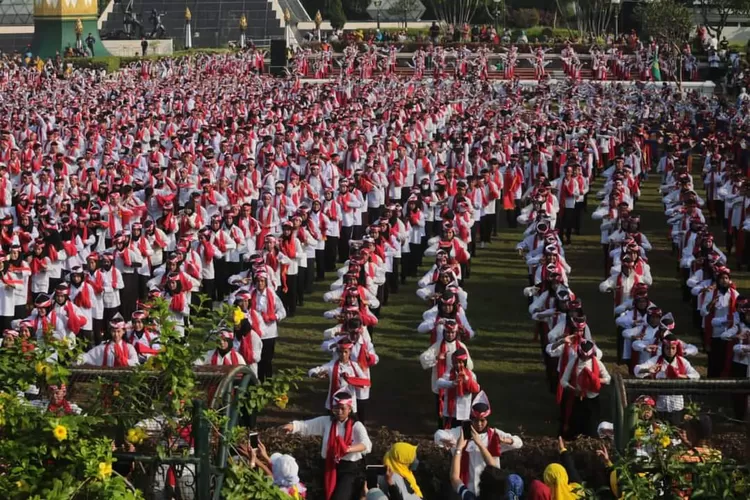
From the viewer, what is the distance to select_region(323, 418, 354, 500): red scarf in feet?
33.3

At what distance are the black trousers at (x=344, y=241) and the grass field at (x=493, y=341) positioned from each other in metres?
0.65

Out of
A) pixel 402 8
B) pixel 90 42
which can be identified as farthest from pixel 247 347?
pixel 402 8

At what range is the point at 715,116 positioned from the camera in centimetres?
3297

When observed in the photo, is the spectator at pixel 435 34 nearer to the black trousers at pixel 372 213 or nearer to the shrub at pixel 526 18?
the shrub at pixel 526 18

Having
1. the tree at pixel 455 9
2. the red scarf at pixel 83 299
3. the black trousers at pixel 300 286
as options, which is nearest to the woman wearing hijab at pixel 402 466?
the red scarf at pixel 83 299

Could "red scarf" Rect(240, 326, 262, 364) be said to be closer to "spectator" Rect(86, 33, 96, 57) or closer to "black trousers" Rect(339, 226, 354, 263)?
"black trousers" Rect(339, 226, 354, 263)

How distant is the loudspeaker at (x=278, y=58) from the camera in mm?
47562

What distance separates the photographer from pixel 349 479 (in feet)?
33.2

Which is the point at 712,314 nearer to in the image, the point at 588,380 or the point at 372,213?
the point at 588,380

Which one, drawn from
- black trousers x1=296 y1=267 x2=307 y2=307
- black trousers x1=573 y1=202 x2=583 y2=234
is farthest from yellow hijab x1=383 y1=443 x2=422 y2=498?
black trousers x1=573 y1=202 x2=583 y2=234

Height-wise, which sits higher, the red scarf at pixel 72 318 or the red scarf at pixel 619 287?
the red scarf at pixel 619 287

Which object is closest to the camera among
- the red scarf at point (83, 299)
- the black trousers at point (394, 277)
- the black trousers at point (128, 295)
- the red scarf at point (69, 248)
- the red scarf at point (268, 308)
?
the red scarf at point (268, 308)

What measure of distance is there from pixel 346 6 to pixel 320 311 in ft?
188

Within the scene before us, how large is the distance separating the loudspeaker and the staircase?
A: 1755cm
